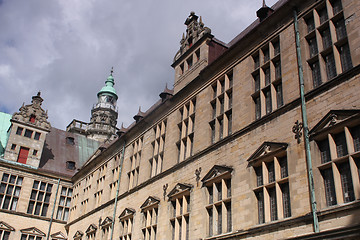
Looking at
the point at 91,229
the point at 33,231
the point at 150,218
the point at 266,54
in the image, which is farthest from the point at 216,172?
the point at 33,231

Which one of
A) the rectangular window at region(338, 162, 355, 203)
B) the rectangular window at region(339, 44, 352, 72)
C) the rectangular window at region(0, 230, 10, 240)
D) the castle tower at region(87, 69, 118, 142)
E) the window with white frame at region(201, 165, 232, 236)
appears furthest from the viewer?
the castle tower at region(87, 69, 118, 142)

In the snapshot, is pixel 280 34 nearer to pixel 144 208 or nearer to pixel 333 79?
pixel 333 79

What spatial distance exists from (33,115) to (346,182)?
31376 millimetres

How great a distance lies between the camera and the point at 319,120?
39.3ft

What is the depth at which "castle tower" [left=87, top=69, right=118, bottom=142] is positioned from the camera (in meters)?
56.8

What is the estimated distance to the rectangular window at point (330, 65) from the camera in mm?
12453

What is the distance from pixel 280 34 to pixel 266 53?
1.05m

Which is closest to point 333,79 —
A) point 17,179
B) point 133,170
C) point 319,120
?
point 319,120

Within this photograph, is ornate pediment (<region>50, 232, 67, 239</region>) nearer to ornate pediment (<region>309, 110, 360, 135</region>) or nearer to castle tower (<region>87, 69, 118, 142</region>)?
castle tower (<region>87, 69, 118, 142</region>)

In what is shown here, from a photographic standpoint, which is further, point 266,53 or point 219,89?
point 219,89

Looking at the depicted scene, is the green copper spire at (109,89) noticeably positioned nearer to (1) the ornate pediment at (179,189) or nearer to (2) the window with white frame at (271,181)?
(1) the ornate pediment at (179,189)

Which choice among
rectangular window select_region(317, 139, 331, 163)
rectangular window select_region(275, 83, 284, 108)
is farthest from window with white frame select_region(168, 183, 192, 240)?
rectangular window select_region(317, 139, 331, 163)

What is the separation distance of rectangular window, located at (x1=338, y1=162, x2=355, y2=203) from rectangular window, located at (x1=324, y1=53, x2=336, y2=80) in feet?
10.1

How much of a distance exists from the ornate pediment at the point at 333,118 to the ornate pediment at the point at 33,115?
2940 centimetres
